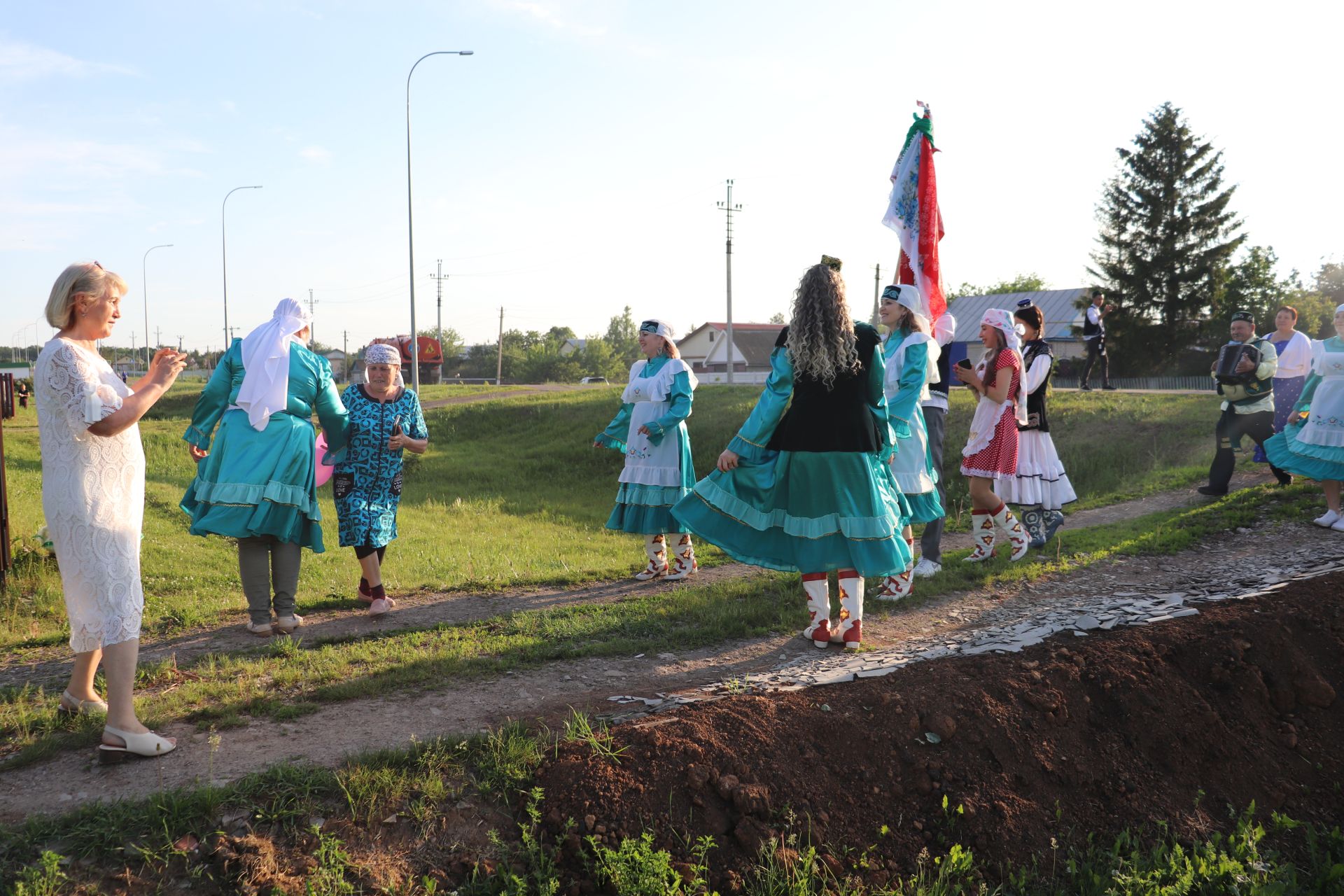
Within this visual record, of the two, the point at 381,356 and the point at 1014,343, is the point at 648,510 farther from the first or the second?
the point at 1014,343

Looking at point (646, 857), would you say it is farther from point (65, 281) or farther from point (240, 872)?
point (65, 281)

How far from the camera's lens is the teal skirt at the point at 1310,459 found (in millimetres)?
8047

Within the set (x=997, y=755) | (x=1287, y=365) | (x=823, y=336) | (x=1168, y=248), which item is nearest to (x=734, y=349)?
(x=1168, y=248)

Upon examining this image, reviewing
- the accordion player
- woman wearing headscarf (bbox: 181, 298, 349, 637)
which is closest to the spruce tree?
the accordion player

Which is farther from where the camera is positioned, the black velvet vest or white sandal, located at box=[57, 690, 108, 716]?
the black velvet vest

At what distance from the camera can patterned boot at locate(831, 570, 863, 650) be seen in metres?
5.29

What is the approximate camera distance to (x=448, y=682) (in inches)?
187

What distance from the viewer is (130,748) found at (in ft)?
12.2

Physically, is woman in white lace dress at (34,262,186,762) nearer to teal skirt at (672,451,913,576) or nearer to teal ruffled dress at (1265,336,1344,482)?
teal skirt at (672,451,913,576)

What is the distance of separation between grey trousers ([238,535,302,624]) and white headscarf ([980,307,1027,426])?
5.04 meters

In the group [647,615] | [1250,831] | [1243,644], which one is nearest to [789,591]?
[647,615]

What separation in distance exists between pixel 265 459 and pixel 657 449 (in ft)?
9.94

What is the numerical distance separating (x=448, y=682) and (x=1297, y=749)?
4.04 m

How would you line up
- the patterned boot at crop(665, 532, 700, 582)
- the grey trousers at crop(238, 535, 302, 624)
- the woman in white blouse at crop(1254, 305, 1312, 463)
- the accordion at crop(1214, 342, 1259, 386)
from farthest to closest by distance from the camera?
the woman in white blouse at crop(1254, 305, 1312, 463), the accordion at crop(1214, 342, 1259, 386), the patterned boot at crop(665, 532, 700, 582), the grey trousers at crop(238, 535, 302, 624)
